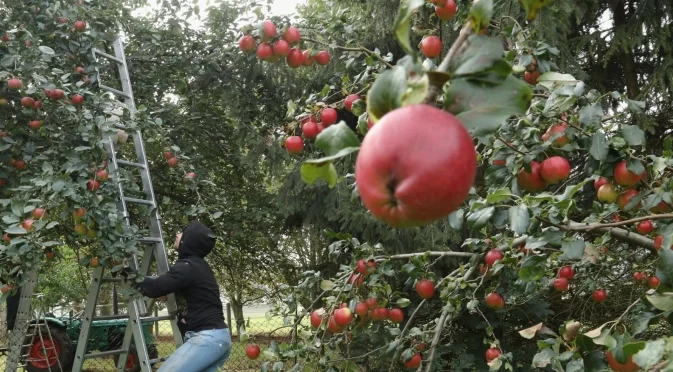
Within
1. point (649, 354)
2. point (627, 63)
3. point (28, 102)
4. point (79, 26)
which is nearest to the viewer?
point (649, 354)

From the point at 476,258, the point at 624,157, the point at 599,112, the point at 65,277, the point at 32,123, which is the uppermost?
the point at 32,123

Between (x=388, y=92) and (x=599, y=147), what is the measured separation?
1.10m

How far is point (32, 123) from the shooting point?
3.42 m

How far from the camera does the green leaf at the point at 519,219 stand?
1.38 metres

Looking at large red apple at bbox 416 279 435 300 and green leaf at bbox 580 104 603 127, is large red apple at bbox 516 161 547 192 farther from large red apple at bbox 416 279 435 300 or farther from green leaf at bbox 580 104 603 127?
large red apple at bbox 416 279 435 300

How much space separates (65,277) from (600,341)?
1062 centimetres

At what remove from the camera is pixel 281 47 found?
6.45 feet

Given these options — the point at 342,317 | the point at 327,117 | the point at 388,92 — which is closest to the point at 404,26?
the point at 388,92

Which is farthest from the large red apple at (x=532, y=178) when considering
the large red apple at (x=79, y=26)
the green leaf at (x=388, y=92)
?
the large red apple at (x=79, y=26)

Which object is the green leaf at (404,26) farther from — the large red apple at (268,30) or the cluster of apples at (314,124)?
the large red apple at (268,30)

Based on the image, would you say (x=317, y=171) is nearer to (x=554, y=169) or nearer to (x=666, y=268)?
(x=666, y=268)

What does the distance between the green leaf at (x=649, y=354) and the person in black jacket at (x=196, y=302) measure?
2.62m

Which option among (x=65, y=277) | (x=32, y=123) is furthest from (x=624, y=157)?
(x=65, y=277)

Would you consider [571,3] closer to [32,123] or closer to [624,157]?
[624,157]
